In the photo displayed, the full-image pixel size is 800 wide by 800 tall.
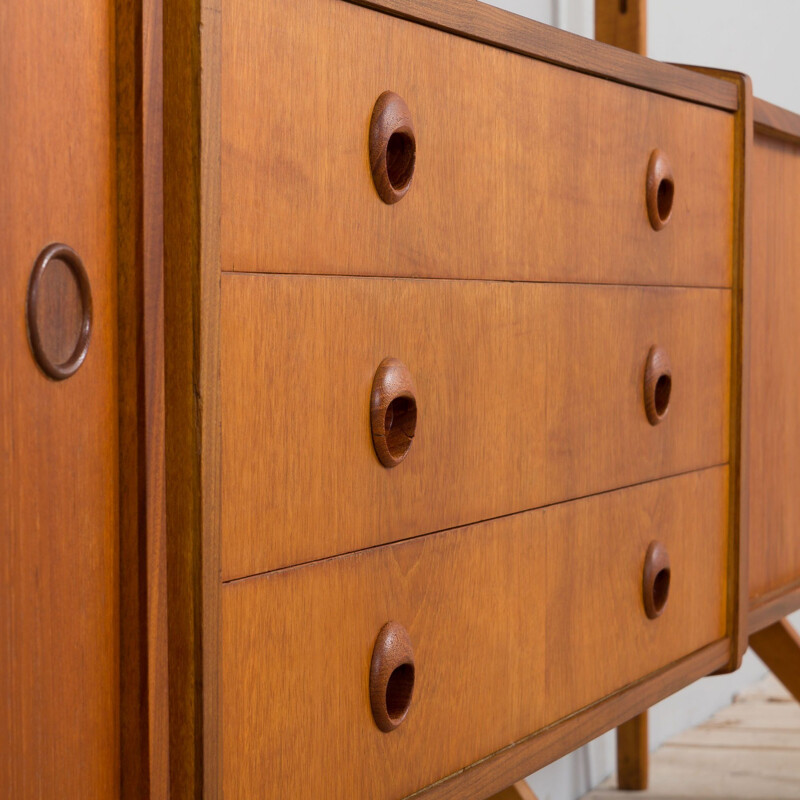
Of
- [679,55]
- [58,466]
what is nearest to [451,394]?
[58,466]

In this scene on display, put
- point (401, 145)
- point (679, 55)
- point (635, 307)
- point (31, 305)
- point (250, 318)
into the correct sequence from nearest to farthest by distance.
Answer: point (31, 305)
point (250, 318)
point (401, 145)
point (635, 307)
point (679, 55)

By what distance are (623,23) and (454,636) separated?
102cm

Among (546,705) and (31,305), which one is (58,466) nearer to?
(31,305)

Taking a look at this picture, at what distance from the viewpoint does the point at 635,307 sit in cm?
108

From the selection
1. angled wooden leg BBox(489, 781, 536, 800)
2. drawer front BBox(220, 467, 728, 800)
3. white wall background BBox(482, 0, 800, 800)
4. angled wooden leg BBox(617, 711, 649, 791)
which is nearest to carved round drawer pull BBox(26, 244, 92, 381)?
drawer front BBox(220, 467, 728, 800)

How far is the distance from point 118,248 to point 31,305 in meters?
0.08

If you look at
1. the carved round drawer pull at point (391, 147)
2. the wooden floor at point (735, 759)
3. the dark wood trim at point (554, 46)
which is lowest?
the wooden floor at point (735, 759)

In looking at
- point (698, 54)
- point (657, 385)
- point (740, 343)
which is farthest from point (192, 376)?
point (698, 54)

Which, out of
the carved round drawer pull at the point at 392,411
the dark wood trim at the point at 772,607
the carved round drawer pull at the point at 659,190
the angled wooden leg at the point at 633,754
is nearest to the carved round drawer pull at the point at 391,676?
the carved round drawer pull at the point at 392,411

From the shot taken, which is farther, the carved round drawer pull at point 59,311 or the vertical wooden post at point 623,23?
the vertical wooden post at point 623,23

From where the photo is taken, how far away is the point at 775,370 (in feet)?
4.62

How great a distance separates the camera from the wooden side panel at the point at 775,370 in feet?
4.45

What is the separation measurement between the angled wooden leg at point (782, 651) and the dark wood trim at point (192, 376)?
47.1 inches

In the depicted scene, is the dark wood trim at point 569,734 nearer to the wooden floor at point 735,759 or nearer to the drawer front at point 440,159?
the drawer front at point 440,159
